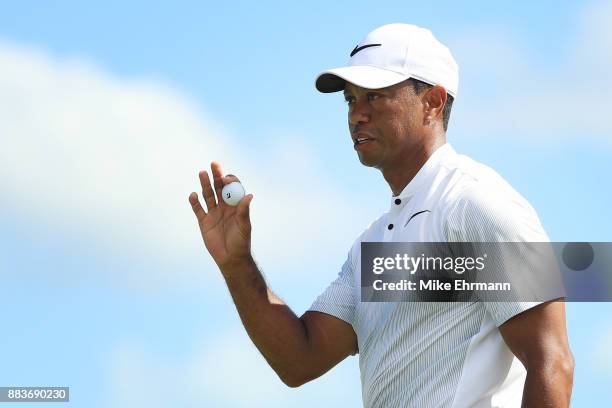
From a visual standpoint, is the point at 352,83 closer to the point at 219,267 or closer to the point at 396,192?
the point at 396,192

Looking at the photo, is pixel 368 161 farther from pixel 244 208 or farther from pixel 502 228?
pixel 502 228

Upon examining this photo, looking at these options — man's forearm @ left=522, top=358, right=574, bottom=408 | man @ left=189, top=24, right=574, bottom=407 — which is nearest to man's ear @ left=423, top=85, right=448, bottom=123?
man @ left=189, top=24, right=574, bottom=407

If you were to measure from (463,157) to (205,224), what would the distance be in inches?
64.9

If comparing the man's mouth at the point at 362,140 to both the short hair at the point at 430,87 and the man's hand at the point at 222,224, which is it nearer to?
the short hair at the point at 430,87

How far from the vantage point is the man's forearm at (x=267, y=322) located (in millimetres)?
6703

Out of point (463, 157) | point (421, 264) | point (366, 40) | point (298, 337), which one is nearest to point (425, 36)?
point (366, 40)

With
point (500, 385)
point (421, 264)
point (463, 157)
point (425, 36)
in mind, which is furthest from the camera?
point (425, 36)

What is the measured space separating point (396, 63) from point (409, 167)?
0.66 meters

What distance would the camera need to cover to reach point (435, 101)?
6.64 m

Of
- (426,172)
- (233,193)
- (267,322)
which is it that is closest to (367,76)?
(426,172)

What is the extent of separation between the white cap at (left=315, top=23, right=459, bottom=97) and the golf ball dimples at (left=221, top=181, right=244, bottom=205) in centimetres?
91

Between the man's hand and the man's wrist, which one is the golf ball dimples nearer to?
the man's hand

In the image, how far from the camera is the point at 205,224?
671 cm

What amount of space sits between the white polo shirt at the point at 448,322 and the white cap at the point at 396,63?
538mm
